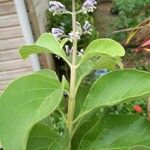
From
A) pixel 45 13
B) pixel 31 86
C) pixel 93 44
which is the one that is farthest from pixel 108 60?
pixel 45 13

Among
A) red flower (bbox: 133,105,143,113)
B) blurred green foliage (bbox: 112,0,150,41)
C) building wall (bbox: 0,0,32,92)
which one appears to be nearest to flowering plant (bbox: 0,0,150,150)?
red flower (bbox: 133,105,143,113)

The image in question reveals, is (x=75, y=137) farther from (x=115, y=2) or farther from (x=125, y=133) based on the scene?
(x=115, y=2)

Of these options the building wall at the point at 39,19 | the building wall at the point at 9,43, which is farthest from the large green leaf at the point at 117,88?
the building wall at the point at 39,19

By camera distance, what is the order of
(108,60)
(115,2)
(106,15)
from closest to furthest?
(108,60) < (115,2) < (106,15)

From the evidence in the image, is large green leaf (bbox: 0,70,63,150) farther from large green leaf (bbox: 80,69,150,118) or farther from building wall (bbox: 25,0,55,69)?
building wall (bbox: 25,0,55,69)

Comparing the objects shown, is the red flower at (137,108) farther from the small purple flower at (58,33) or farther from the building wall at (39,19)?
the small purple flower at (58,33)

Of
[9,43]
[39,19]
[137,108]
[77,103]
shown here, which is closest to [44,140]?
[77,103]

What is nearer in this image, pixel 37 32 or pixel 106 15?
pixel 37 32

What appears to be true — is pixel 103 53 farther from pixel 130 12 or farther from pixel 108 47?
pixel 130 12
